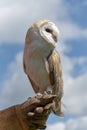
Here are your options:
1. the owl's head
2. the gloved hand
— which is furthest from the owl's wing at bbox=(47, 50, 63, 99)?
the gloved hand

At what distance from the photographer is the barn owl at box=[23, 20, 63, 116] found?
267 inches

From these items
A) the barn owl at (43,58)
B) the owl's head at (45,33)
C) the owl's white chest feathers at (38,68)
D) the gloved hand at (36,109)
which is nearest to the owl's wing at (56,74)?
the barn owl at (43,58)

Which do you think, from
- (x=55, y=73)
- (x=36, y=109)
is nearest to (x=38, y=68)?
(x=55, y=73)

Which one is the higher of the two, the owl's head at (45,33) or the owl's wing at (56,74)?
the owl's head at (45,33)

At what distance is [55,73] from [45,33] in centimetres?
87

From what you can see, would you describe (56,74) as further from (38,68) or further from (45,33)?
(45,33)

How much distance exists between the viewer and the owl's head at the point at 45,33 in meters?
6.75

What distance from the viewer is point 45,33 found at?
6.80 metres

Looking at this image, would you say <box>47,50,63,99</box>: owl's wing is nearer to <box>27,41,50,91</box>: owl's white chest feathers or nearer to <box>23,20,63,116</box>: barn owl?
<box>23,20,63,116</box>: barn owl

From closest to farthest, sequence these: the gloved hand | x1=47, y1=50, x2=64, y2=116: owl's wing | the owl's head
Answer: the gloved hand < the owl's head < x1=47, y1=50, x2=64, y2=116: owl's wing

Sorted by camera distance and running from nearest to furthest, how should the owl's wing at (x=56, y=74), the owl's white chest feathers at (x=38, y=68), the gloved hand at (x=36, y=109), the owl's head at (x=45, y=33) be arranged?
the gloved hand at (x=36, y=109), the owl's head at (x=45, y=33), the owl's white chest feathers at (x=38, y=68), the owl's wing at (x=56, y=74)

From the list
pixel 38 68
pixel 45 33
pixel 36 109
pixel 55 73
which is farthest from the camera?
pixel 55 73

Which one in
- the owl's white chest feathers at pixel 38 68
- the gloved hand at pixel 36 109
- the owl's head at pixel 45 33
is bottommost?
the gloved hand at pixel 36 109

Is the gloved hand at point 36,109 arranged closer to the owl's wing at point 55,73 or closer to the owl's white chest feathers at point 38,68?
the owl's white chest feathers at point 38,68
